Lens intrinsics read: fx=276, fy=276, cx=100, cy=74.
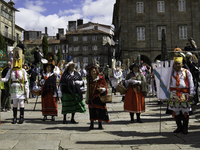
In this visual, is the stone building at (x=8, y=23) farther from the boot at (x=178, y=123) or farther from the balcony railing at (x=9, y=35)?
the boot at (x=178, y=123)

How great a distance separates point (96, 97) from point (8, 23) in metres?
51.1

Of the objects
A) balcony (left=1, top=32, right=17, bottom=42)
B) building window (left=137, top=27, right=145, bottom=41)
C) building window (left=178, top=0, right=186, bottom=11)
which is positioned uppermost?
building window (left=178, top=0, right=186, bottom=11)

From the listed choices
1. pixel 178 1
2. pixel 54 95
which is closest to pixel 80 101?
pixel 54 95

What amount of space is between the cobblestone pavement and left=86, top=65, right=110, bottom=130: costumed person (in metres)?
0.35

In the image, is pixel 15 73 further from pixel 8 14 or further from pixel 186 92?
pixel 8 14

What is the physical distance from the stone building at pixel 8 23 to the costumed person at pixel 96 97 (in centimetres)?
4677

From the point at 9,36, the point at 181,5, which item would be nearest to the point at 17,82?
the point at 181,5

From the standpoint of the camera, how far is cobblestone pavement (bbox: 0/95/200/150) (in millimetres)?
5935

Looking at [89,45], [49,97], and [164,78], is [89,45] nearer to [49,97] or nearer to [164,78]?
[49,97]

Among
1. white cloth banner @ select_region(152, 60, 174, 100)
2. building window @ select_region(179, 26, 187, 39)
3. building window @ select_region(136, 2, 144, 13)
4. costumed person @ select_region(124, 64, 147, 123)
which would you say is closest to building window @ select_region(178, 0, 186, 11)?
building window @ select_region(179, 26, 187, 39)

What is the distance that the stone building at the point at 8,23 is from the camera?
51688 millimetres

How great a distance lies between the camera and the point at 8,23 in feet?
179

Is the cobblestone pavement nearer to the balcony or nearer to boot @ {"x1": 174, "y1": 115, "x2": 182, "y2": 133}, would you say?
boot @ {"x1": 174, "y1": 115, "x2": 182, "y2": 133}

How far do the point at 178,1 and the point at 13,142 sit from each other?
34.1 metres
